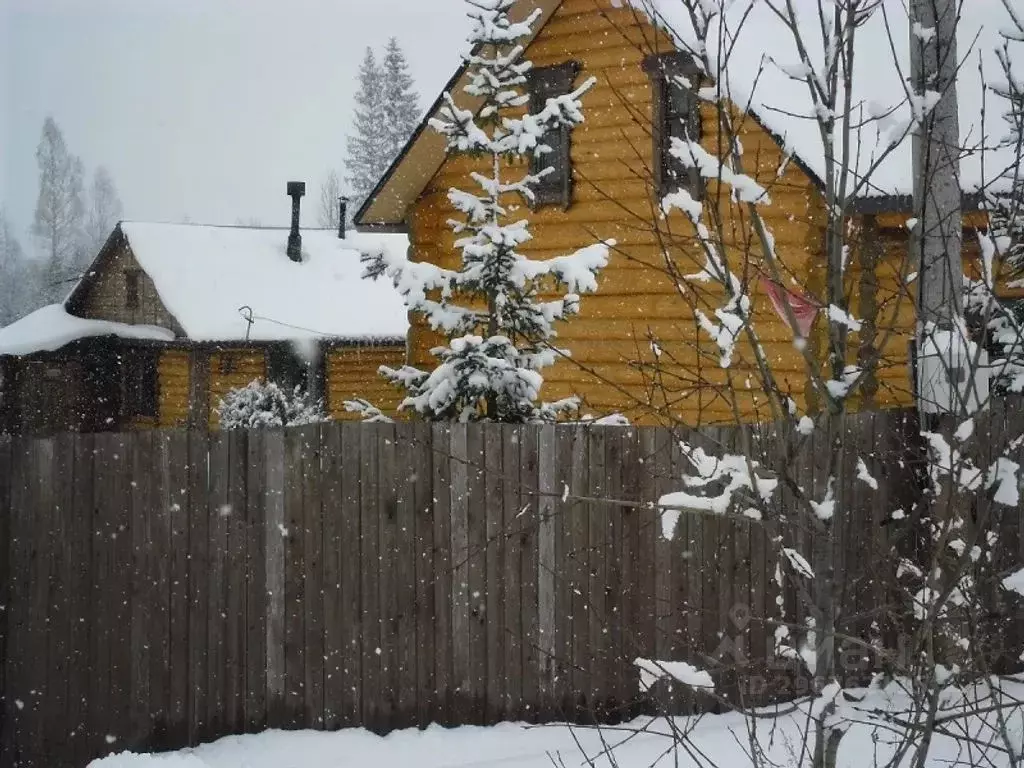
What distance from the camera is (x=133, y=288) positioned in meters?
26.1

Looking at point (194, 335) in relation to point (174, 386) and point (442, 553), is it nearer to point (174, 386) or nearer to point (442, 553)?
point (174, 386)

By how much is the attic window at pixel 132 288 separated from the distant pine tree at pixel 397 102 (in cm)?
3655

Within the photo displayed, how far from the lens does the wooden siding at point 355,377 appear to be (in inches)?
956

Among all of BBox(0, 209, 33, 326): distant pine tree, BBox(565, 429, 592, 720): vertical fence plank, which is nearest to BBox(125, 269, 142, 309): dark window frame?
BBox(565, 429, 592, 720): vertical fence plank

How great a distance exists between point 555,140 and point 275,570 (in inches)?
263

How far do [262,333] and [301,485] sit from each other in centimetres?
1765

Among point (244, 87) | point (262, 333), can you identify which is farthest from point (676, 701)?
point (244, 87)

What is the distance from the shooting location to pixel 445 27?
14375cm

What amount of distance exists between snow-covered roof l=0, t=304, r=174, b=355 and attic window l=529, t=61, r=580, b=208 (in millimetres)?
14693

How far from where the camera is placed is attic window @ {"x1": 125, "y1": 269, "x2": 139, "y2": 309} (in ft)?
85.5

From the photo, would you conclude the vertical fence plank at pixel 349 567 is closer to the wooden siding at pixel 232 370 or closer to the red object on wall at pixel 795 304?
the red object on wall at pixel 795 304

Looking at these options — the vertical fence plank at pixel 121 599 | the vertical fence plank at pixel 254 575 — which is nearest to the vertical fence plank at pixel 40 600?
the vertical fence plank at pixel 121 599

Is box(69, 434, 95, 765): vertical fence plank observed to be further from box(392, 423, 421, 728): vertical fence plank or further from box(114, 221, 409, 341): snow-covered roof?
box(114, 221, 409, 341): snow-covered roof

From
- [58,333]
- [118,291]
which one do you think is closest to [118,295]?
[118,291]
